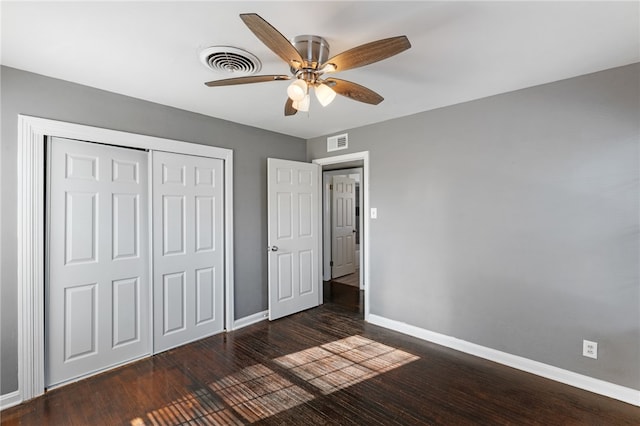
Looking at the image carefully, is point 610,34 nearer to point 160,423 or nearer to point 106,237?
point 160,423

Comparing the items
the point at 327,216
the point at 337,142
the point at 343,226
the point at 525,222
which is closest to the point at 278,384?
the point at 525,222

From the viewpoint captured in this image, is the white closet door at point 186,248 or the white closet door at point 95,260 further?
the white closet door at point 186,248

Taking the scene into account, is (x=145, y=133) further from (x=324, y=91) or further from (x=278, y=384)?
(x=278, y=384)

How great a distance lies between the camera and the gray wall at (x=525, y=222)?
7.05 feet

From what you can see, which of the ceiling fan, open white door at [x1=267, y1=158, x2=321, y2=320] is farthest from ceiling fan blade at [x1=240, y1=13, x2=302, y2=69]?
open white door at [x1=267, y1=158, x2=321, y2=320]

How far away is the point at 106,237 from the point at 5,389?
3.92ft

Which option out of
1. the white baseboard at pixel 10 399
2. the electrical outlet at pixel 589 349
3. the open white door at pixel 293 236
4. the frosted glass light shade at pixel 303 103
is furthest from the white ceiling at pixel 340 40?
the white baseboard at pixel 10 399

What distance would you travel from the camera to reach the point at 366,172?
365 cm

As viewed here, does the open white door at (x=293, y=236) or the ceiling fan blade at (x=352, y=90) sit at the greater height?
the ceiling fan blade at (x=352, y=90)

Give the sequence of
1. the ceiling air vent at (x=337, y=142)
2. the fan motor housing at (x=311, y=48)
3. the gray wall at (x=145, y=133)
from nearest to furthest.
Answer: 1. the fan motor housing at (x=311, y=48)
2. the gray wall at (x=145, y=133)
3. the ceiling air vent at (x=337, y=142)

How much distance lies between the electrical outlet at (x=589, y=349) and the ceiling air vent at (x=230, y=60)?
3238 mm

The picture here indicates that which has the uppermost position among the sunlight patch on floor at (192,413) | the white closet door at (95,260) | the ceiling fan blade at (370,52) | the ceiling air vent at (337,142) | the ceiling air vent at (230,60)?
the ceiling air vent at (230,60)

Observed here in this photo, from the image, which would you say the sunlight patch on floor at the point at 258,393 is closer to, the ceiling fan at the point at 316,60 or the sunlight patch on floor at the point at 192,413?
the sunlight patch on floor at the point at 192,413

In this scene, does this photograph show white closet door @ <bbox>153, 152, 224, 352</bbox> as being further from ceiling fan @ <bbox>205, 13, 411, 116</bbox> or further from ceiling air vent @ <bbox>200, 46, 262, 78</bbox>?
ceiling fan @ <bbox>205, 13, 411, 116</bbox>
